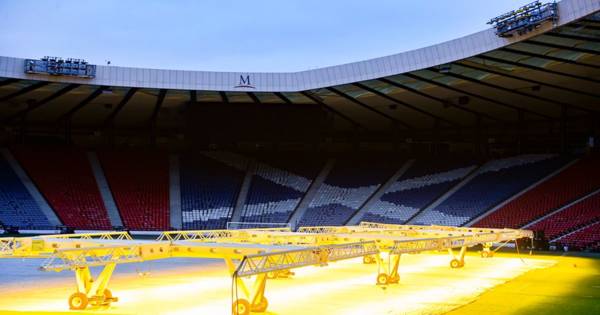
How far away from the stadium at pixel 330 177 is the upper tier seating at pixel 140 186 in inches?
7.3

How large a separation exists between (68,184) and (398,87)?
28030 mm

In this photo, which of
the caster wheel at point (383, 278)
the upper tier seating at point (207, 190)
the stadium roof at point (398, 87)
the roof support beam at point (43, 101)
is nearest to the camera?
the caster wheel at point (383, 278)

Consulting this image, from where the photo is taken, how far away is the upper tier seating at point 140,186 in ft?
171

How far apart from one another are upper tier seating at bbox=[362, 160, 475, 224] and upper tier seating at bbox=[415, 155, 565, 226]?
A: 1504mm

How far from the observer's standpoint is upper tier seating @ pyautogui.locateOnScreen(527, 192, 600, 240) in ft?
139

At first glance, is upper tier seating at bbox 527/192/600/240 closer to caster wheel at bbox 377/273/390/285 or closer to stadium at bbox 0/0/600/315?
stadium at bbox 0/0/600/315

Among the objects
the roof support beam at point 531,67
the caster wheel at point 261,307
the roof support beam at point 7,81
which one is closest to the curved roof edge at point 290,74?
the roof support beam at point 531,67

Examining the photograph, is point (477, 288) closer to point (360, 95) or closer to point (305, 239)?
point (305, 239)

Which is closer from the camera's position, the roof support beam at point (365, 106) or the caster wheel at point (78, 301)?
the caster wheel at point (78, 301)

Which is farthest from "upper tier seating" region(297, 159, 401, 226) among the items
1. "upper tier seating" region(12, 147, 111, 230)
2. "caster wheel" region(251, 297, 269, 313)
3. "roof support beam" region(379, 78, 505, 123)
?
"caster wheel" region(251, 297, 269, 313)

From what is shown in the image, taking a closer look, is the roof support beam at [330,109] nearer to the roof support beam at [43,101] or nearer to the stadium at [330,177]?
the stadium at [330,177]

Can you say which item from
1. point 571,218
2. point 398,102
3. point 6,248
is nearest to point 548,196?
point 571,218

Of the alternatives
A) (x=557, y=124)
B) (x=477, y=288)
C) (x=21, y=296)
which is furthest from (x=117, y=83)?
(x=557, y=124)

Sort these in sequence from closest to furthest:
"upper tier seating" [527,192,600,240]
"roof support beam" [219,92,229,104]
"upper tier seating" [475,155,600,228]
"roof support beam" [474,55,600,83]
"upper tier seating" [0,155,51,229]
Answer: "roof support beam" [474,55,600,83] < "upper tier seating" [527,192,600,240] < "upper tier seating" [475,155,600,228] < "upper tier seating" [0,155,51,229] < "roof support beam" [219,92,229,104]
